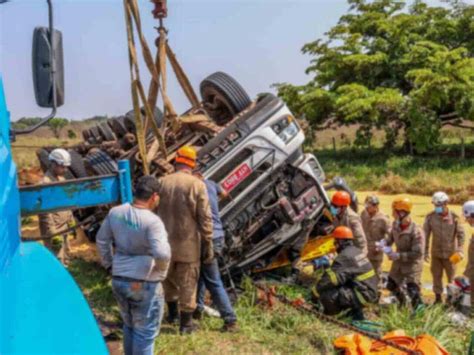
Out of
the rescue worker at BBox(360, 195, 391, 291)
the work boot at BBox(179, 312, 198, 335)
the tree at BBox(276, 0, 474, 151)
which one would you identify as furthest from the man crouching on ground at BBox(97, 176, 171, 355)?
the tree at BBox(276, 0, 474, 151)

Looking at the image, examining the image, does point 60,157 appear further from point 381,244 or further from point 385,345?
point 385,345

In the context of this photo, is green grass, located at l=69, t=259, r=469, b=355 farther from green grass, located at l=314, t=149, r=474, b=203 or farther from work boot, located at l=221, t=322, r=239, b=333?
green grass, located at l=314, t=149, r=474, b=203

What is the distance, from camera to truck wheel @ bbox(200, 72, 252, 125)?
22.1ft

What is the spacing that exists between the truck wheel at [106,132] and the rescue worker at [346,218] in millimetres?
3326

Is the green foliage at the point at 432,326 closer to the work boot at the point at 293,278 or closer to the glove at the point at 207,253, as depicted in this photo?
the work boot at the point at 293,278

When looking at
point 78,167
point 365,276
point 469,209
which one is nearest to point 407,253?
point 469,209

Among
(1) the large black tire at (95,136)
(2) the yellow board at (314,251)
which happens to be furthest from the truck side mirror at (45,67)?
(1) the large black tire at (95,136)

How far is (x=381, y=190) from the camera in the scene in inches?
631

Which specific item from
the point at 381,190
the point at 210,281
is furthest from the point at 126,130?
the point at 381,190

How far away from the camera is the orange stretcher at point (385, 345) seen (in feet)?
13.8

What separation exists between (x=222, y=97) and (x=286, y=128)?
3.07 feet

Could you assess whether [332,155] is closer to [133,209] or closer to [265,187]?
[265,187]

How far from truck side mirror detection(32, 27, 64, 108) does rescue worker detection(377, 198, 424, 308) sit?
4565mm

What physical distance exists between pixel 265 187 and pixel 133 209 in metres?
2.67
